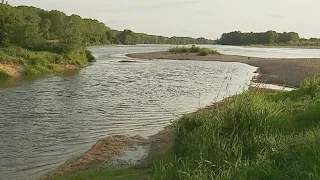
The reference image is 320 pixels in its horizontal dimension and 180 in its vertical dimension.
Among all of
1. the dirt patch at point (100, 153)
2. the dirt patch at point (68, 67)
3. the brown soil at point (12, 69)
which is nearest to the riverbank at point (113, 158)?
the dirt patch at point (100, 153)

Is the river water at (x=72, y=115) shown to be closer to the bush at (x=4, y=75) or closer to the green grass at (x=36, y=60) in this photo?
the bush at (x=4, y=75)

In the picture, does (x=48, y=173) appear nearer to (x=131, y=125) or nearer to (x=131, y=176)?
(x=131, y=176)

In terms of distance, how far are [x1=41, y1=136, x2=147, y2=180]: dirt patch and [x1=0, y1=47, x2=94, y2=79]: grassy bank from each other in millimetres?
27341

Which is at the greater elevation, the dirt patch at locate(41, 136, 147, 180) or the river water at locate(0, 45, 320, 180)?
the dirt patch at locate(41, 136, 147, 180)

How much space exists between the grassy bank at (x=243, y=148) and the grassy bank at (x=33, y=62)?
3175 centimetres

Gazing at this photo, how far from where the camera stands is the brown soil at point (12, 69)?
39287 millimetres

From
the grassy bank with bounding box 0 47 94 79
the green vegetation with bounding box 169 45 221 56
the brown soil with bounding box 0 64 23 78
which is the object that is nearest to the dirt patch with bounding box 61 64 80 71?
the grassy bank with bounding box 0 47 94 79

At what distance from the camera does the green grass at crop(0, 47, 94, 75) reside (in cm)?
4297

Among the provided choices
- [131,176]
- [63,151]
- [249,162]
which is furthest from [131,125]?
[249,162]

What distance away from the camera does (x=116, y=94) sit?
28641mm

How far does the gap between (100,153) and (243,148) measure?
584 centimetres

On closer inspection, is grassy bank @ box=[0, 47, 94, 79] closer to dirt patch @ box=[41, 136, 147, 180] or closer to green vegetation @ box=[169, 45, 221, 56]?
dirt patch @ box=[41, 136, 147, 180]

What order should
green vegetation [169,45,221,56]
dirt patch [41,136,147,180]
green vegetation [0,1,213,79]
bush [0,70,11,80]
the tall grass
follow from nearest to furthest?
the tall grass → dirt patch [41,136,147,180] → bush [0,70,11,80] → green vegetation [0,1,213,79] → green vegetation [169,45,221,56]

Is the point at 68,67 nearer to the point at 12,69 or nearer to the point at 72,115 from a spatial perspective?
the point at 12,69
